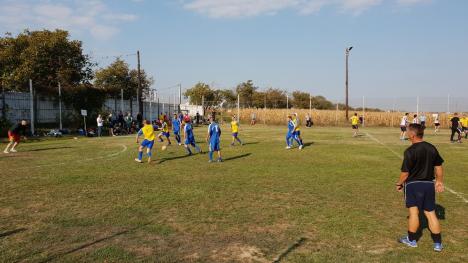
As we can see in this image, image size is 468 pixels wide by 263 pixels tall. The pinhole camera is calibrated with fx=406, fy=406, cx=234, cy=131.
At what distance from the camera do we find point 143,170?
1317 centimetres

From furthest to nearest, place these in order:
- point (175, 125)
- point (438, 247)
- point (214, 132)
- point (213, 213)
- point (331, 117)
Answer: point (331, 117), point (175, 125), point (214, 132), point (213, 213), point (438, 247)

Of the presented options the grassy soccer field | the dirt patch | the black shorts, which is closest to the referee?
the black shorts

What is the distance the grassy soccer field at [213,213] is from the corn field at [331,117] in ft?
116

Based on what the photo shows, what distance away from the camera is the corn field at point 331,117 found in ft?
157

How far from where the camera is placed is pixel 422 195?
618 cm

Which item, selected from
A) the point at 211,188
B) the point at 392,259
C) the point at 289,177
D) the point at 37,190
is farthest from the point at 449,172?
the point at 37,190

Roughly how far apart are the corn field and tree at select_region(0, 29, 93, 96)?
909 inches

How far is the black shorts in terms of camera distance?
617 centimetres

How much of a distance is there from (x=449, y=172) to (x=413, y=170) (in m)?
8.25

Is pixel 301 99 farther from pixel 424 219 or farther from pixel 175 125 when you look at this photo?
pixel 424 219

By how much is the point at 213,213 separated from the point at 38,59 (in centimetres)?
3739

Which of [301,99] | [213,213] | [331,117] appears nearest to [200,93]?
[301,99]

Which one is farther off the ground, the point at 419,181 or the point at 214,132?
the point at 214,132

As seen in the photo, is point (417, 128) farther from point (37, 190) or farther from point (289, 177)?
point (37, 190)
